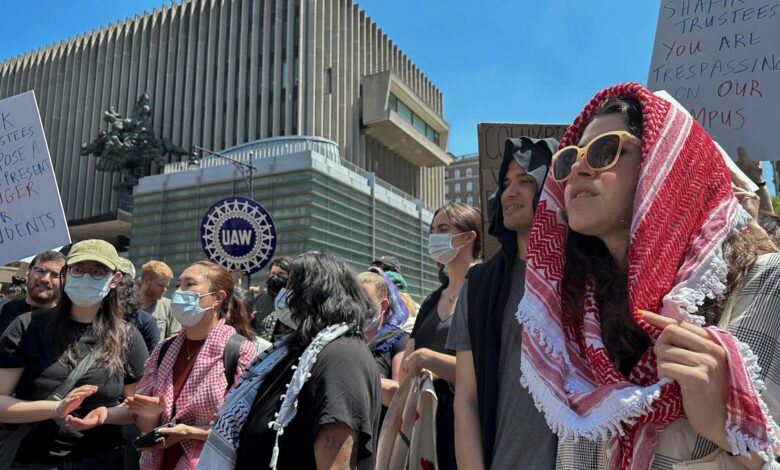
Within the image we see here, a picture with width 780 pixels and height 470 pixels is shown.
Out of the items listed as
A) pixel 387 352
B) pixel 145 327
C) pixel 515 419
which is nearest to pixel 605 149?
pixel 515 419

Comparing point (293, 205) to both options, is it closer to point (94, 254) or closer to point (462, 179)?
point (94, 254)

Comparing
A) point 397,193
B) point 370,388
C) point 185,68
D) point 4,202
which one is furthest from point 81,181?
point 370,388

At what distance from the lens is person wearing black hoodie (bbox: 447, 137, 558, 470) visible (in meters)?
1.73

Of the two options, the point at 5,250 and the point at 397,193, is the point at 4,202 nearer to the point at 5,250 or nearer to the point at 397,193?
the point at 5,250

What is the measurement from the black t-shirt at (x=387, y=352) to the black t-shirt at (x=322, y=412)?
1.15 metres

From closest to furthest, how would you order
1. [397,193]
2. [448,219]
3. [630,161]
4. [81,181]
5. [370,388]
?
[630,161] → [370,388] → [448,219] → [397,193] → [81,181]

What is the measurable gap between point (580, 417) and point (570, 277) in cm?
42

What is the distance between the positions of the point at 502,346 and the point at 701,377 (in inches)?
32.1

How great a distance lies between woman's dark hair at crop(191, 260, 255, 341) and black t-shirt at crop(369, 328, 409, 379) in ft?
2.66

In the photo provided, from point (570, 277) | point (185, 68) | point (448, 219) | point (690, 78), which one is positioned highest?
point (185, 68)

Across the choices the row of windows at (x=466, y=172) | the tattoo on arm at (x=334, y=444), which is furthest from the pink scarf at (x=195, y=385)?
the row of windows at (x=466, y=172)

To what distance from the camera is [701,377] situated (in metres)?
1.13

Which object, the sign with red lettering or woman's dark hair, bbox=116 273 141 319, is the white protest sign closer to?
woman's dark hair, bbox=116 273 141 319

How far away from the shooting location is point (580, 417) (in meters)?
1.38
